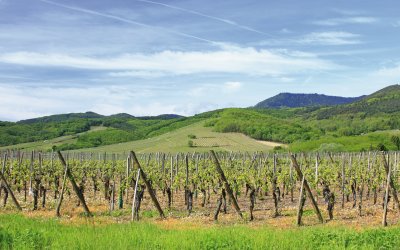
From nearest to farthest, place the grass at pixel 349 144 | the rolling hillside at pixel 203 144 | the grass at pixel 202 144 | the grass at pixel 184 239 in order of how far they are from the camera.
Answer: the grass at pixel 184 239 → the grass at pixel 349 144 → the grass at pixel 202 144 → the rolling hillside at pixel 203 144

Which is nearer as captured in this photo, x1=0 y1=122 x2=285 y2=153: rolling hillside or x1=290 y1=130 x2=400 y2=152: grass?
x1=290 y1=130 x2=400 y2=152: grass

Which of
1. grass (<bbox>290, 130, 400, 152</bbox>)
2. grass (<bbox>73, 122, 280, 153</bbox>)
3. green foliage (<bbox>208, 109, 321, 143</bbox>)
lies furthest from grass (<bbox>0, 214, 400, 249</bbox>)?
green foliage (<bbox>208, 109, 321, 143</bbox>)

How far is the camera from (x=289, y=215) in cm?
2072

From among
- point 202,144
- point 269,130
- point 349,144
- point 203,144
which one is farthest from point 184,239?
point 269,130

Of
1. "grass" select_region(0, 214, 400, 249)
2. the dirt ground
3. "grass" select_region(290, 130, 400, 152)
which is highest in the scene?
"grass" select_region(290, 130, 400, 152)

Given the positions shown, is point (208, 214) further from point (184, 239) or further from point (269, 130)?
point (269, 130)

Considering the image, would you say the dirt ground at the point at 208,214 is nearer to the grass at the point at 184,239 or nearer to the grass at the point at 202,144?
the grass at the point at 184,239

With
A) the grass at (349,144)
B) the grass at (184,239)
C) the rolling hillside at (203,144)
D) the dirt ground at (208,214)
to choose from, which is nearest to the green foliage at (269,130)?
the rolling hillside at (203,144)

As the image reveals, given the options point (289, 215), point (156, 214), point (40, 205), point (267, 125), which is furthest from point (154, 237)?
point (267, 125)

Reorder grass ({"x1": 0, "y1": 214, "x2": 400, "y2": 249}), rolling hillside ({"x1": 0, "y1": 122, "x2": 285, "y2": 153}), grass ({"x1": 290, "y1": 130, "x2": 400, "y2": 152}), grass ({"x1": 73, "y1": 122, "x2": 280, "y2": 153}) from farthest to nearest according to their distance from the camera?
rolling hillside ({"x1": 0, "y1": 122, "x2": 285, "y2": 153})
grass ({"x1": 73, "y1": 122, "x2": 280, "y2": 153})
grass ({"x1": 290, "y1": 130, "x2": 400, "y2": 152})
grass ({"x1": 0, "y1": 214, "x2": 400, "y2": 249})

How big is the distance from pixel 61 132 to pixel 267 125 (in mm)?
99108

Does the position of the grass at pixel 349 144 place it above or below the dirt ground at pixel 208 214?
above

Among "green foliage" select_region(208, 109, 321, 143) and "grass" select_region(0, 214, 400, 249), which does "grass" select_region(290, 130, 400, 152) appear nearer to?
"green foliage" select_region(208, 109, 321, 143)

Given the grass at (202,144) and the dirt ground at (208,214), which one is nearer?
the dirt ground at (208,214)
